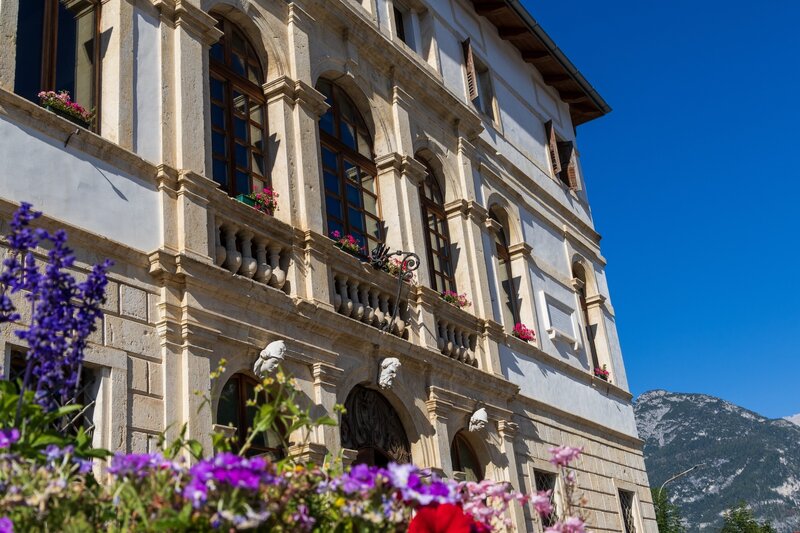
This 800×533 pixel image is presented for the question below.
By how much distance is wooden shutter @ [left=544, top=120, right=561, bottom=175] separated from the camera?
65.9 feet

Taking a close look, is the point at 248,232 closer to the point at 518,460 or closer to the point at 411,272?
the point at 411,272

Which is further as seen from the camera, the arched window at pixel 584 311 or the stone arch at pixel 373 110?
the arched window at pixel 584 311

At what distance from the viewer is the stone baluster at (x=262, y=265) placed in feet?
33.0

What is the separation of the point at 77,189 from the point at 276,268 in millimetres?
2517

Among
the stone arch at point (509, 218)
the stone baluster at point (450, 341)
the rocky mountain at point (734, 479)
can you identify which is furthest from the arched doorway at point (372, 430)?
the rocky mountain at point (734, 479)

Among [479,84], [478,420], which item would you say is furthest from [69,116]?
[479,84]

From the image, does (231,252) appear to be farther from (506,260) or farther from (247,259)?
(506,260)

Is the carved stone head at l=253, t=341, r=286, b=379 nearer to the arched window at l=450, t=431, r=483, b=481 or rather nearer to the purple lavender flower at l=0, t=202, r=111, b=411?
the arched window at l=450, t=431, r=483, b=481

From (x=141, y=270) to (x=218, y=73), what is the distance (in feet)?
10.8

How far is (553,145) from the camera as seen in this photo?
20250 mm

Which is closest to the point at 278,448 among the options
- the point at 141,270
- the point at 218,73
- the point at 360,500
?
the point at 141,270

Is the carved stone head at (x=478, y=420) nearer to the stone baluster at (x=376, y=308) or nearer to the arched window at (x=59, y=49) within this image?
the stone baluster at (x=376, y=308)

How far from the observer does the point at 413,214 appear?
13.5m

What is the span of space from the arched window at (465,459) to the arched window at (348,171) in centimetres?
298
